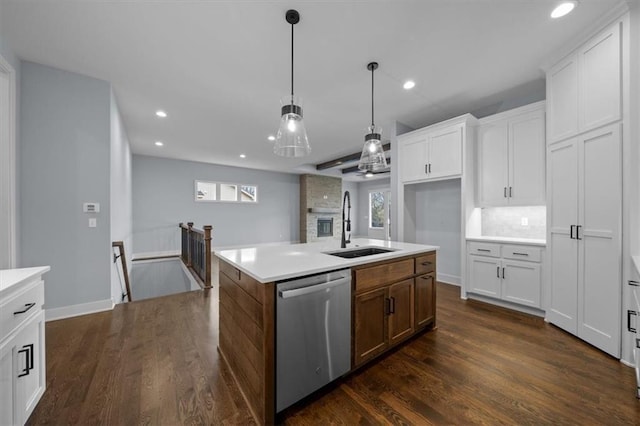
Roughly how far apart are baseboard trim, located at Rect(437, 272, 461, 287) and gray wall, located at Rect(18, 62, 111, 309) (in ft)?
16.7

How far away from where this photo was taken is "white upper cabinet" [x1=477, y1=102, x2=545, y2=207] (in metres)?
3.11

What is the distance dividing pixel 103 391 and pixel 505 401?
2754mm

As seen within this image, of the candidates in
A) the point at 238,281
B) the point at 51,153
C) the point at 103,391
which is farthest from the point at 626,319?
the point at 51,153

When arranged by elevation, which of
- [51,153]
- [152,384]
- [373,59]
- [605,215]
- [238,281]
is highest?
[373,59]

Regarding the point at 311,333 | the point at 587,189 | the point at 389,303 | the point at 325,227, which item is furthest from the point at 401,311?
the point at 325,227

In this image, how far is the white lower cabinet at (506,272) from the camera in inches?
118

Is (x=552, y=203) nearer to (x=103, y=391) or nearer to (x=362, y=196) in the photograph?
(x=103, y=391)

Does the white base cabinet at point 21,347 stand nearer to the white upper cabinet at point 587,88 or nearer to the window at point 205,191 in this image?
the white upper cabinet at point 587,88

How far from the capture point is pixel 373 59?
8.62ft

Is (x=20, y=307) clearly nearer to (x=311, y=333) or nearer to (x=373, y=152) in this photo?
(x=311, y=333)

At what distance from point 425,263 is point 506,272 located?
1.53 metres

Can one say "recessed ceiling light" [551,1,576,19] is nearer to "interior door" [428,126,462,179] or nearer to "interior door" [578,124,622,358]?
"interior door" [578,124,622,358]

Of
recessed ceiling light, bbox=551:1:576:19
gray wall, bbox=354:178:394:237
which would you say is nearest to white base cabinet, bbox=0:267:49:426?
recessed ceiling light, bbox=551:1:576:19

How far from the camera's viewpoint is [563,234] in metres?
2.58
